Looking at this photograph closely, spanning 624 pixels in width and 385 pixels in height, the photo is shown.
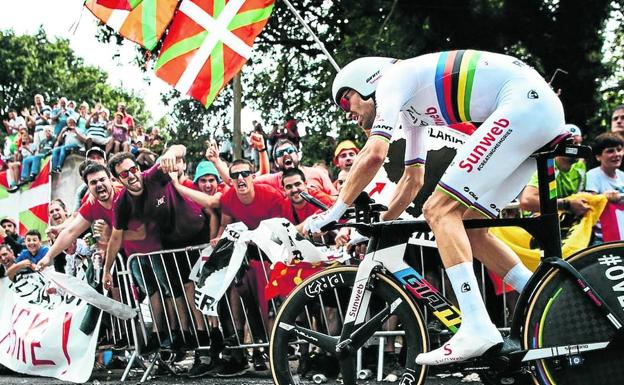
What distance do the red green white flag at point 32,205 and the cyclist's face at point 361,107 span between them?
33.2 ft

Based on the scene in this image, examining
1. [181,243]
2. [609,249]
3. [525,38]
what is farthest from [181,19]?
[525,38]

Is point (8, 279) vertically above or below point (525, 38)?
below

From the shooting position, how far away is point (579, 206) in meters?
6.34

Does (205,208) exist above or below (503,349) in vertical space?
above

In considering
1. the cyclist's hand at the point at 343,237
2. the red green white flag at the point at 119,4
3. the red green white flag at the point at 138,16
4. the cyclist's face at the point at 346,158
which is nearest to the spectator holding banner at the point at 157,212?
the cyclist's face at the point at 346,158

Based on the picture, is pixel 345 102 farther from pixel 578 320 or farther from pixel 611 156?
pixel 611 156

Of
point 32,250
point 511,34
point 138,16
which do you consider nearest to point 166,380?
point 32,250

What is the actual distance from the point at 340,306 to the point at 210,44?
15.9 feet

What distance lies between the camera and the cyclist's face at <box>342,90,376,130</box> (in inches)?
184

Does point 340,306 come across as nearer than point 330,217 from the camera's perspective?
No

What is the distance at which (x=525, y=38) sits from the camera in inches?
596

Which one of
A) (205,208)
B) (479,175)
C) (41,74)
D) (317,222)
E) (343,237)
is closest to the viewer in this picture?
(479,175)

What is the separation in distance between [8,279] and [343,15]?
48.9ft

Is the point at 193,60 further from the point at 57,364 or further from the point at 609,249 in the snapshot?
the point at 609,249
